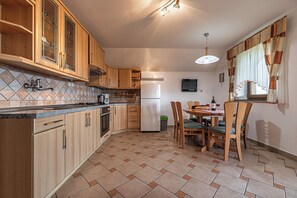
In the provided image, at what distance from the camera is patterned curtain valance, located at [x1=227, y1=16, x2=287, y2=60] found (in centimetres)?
218

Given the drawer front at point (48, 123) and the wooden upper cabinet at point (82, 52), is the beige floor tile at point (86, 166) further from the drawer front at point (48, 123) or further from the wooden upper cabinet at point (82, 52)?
the wooden upper cabinet at point (82, 52)

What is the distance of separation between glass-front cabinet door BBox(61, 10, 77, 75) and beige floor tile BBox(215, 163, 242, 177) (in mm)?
2636

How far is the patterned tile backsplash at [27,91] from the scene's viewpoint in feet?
4.35

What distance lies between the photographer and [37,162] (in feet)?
3.42

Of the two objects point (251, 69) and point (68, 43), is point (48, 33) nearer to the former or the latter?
point (68, 43)

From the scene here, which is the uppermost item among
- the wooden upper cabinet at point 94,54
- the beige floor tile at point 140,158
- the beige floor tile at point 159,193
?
the wooden upper cabinet at point 94,54

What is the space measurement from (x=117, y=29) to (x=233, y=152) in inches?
135

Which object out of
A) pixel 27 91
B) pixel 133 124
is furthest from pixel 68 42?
pixel 133 124

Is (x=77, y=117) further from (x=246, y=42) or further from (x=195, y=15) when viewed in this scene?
(x=246, y=42)

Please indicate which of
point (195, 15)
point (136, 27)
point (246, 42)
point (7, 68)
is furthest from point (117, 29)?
point (246, 42)

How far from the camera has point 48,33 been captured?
1581mm

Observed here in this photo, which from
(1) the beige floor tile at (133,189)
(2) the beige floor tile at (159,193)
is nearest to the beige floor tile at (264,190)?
(2) the beige floor tile at (159,193)

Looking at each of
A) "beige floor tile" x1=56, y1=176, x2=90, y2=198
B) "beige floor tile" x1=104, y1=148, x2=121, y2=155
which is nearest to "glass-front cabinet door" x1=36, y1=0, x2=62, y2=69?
"beige floor tile" x1=56, y1=176, x2=90, y2=198

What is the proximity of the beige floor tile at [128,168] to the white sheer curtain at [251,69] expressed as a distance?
294 centimetres
